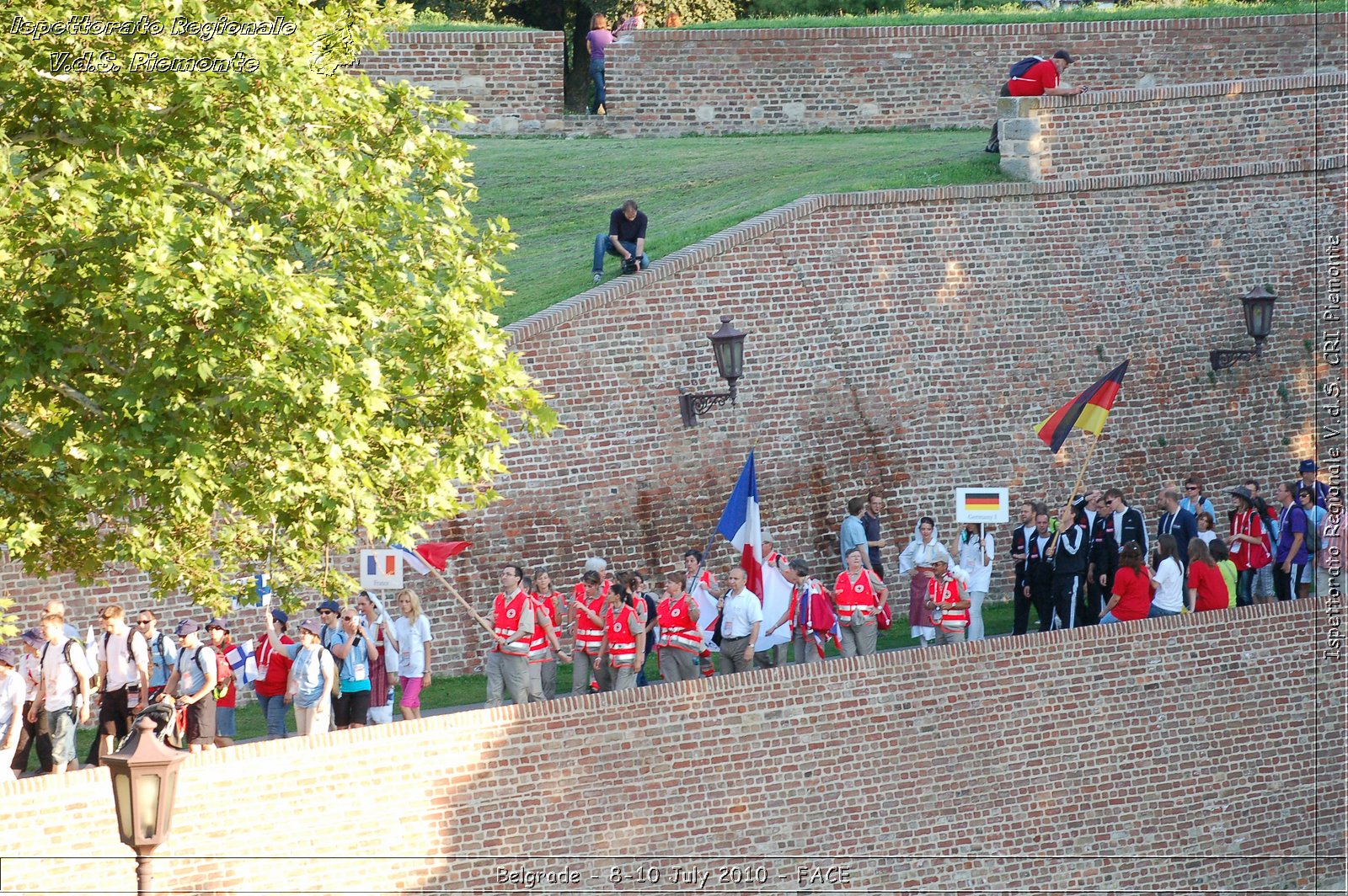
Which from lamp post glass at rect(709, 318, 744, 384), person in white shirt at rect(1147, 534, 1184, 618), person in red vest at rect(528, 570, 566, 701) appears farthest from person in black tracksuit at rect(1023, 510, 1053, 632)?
person in red vest at rect(528, 570, 566, 701)

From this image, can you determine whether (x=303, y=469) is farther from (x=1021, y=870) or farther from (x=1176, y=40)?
(x=1176, y=40)

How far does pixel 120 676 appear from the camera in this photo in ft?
48.8

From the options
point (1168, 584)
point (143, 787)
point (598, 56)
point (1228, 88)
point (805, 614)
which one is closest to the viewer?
point (143, 787)

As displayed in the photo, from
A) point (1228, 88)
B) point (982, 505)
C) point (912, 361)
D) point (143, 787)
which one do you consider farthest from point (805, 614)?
point (1228, 88)

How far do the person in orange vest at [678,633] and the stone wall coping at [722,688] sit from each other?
2.80 feet

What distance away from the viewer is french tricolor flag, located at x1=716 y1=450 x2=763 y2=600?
16.0 m

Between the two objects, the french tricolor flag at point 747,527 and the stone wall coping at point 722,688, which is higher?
the french tricolor flag at point 747,527

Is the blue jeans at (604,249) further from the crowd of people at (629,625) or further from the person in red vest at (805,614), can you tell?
the person in red vest at (805,614)

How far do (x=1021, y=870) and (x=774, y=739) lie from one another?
8.63 feet

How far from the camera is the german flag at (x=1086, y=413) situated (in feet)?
59.6

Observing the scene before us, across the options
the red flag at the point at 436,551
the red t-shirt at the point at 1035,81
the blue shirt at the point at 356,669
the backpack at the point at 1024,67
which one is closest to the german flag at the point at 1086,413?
the red t-shirt at the point at 1035,81

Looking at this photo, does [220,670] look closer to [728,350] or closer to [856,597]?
[856,597]

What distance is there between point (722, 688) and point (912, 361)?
6182mm

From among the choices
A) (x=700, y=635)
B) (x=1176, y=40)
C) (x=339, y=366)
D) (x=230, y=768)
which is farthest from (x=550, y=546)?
(x=1176, y=40)
